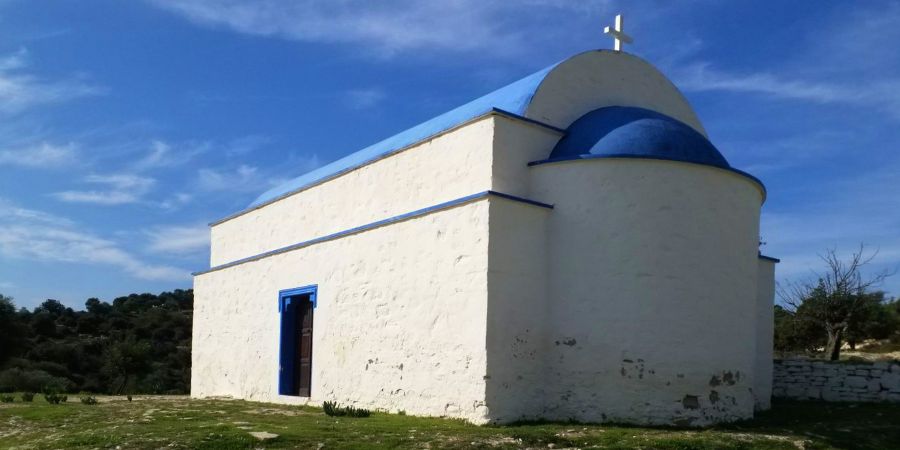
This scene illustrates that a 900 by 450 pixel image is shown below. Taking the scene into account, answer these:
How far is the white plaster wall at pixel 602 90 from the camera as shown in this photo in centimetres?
1262

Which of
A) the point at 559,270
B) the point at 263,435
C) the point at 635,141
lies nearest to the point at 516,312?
the point at 559,270

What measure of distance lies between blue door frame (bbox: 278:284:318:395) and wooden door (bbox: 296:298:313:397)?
10cm

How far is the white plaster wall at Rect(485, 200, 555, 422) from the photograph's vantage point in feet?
35.2

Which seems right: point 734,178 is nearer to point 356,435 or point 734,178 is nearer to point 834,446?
point 834,446

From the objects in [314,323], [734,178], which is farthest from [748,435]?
[314,323]

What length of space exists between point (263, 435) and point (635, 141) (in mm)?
6699

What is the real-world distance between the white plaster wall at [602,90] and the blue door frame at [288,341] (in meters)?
6.33

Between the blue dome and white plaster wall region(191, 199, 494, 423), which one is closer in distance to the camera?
white plaster wall region(191, 199, 494, 423)

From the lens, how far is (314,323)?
14.7 m

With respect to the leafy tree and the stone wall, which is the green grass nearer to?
the stone wall

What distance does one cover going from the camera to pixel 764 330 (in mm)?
14789

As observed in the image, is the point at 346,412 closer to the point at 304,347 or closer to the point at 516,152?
the point at 304,347

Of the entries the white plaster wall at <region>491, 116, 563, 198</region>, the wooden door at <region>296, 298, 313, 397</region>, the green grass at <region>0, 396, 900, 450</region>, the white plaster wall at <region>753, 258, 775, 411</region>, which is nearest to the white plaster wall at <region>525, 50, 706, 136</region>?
the white plaster wall at <region>491, 116, 563, 198</region>

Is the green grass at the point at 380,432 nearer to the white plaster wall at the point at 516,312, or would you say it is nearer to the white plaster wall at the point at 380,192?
the white plaster wall at the point at 516,312
